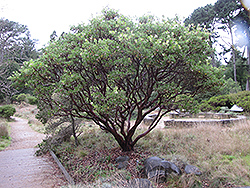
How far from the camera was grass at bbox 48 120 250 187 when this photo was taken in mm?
3995

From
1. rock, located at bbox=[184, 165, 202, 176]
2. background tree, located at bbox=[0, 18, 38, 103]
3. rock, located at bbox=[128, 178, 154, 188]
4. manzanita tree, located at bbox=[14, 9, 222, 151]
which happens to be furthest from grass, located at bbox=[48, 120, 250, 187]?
background tree, located at bbox=[0, 18, 38, 103]

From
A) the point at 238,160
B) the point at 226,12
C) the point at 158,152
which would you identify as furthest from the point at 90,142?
the point at 226,12

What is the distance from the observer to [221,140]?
18.7 ft

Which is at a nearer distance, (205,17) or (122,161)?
(122,161)

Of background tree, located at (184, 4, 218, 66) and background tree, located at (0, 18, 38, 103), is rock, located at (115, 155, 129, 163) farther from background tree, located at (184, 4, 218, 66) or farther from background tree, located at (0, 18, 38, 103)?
background tree, located at (184, 4, 218, 66)

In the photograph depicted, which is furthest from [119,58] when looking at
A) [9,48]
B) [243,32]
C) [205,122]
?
[243,32]

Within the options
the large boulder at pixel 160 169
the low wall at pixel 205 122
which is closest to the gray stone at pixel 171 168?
the large boulder at pixel 160 169

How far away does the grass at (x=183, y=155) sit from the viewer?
399 cm

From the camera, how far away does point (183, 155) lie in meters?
4.95

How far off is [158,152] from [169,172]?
123 cm

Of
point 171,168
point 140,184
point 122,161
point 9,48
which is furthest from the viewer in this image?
point 9,48

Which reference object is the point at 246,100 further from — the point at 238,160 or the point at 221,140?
the point at 238,160

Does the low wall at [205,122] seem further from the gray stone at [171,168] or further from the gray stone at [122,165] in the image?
the gray stone at [122,165]

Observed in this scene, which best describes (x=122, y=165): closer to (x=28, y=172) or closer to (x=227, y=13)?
(x=28, y=172)
